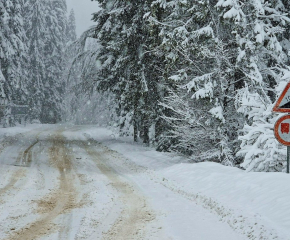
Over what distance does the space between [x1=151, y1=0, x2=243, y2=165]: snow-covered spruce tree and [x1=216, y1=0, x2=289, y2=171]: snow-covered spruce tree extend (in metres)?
0.63

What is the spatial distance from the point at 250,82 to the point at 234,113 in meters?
1.31

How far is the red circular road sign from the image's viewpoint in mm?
6613

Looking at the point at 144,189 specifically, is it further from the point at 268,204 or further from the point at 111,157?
the point at 111,157

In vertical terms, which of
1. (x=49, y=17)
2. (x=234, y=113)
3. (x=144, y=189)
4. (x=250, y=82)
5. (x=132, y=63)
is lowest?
(x=144, y=189)

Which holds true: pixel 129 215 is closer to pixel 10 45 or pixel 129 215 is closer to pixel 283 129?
pixel 283 129

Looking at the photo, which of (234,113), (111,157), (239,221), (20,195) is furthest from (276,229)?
(111,157)

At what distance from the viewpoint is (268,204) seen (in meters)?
6.29

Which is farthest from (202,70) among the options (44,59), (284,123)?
(44,59)

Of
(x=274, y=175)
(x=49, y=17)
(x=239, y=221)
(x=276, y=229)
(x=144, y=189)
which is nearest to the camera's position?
(x=276, y=229)

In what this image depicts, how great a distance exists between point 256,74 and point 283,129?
508 cm

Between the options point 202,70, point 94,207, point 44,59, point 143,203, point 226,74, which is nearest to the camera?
point 94,207

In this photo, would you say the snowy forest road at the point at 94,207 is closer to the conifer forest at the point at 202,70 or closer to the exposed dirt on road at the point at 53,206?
the exposed dirt on road at the point at 53,206

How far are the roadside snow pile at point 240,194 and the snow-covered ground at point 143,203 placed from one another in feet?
0.06

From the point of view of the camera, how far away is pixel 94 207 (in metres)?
7.14
